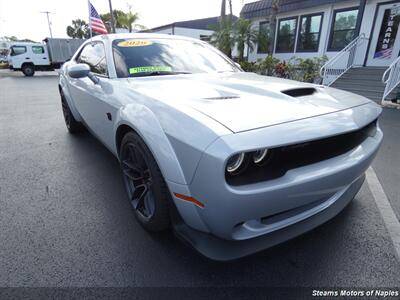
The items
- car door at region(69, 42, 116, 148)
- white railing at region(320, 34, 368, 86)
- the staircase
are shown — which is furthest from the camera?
white railing at region(320, 34, 368, 86)

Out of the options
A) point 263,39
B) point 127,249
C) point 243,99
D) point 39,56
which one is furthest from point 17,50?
point 243,99

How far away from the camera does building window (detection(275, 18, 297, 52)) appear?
42.9 ft

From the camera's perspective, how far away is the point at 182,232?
63.8 inches

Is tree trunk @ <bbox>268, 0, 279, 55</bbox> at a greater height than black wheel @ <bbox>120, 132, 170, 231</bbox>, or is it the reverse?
tree trunk @ <bbox>268, 0, 279, 55</bbox>

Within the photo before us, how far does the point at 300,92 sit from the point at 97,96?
1.92 m

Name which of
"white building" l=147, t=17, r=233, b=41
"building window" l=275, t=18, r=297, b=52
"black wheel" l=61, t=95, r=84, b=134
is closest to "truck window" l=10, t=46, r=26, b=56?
"white building" l=147, t=17, r=233, b=41

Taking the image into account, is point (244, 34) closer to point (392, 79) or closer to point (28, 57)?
point (392, 79)

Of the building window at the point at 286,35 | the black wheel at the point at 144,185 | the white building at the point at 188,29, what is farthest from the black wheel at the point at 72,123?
the white building at the point at 188,29

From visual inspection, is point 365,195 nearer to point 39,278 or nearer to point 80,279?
point 80,279

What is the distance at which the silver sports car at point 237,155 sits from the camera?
1.30m

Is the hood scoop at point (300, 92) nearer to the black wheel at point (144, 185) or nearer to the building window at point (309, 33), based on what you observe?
the black wheel at point (144, 185)

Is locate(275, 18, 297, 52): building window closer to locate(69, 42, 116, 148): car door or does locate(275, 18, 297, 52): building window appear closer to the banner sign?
the banner sign

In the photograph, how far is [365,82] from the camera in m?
8.84

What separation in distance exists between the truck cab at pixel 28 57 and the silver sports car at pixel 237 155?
73.0 ft
